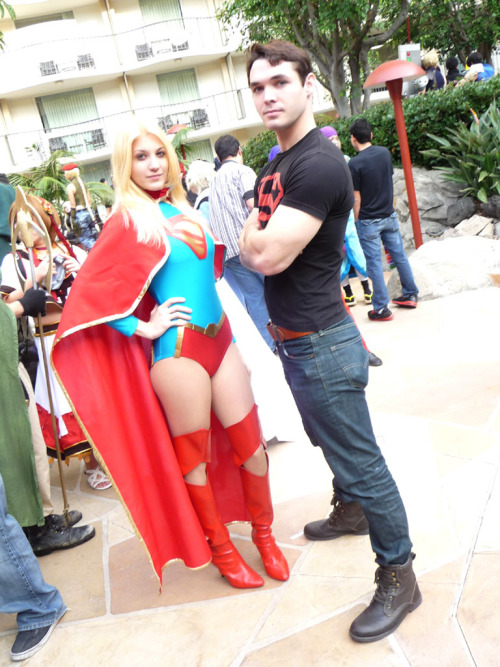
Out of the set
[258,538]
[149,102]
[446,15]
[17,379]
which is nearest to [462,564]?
[258,538]

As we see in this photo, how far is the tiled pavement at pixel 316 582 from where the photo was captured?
2053mm

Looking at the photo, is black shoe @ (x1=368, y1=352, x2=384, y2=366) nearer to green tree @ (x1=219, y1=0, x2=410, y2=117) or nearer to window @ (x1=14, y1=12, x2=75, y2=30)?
green tree @ (x1=219, y1=0, x2=410, y2=117)

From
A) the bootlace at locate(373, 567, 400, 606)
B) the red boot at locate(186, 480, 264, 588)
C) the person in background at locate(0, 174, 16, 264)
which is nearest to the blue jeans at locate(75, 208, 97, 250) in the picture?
the person in background at locate(0, 174, 16, 264)

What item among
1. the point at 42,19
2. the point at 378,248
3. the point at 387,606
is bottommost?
the point at 387,606

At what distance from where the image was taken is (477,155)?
7633 millimetres

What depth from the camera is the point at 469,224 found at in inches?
302

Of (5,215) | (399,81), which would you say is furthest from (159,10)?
(5,215)

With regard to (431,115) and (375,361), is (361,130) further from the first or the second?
(431,115)

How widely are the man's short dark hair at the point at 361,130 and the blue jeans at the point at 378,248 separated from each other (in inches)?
30.9

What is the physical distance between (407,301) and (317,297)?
439 cm

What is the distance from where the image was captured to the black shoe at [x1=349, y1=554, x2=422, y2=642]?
6.68ft

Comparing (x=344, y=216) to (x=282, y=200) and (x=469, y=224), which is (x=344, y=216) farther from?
(x=469, y=224)

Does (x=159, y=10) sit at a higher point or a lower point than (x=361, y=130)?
higher

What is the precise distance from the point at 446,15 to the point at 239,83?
8438mm
